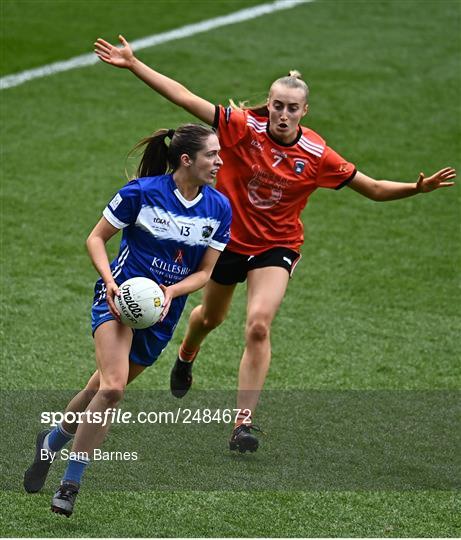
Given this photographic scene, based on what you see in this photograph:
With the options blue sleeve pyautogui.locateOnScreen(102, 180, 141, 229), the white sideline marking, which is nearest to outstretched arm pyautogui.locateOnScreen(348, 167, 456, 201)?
blue sleeve pyautogui.locateOnScreen(102, 180, 141, 229)

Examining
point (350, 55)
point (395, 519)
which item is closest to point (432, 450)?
point (395, 519)

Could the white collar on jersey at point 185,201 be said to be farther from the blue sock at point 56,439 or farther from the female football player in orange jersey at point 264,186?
the blue sock at point 56,439

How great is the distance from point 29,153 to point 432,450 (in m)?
7.44

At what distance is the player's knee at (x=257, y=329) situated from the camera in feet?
25.4

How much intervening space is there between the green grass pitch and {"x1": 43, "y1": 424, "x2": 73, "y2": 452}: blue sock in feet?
0.95

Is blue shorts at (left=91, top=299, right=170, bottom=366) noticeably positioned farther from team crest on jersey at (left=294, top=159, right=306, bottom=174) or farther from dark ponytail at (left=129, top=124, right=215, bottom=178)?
team crest on jersey at (left=294, top=159, right=306, bottom=174)

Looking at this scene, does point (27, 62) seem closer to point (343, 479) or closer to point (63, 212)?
point (63, 212)

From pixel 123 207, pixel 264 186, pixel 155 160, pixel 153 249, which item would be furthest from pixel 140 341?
pixel 264 186

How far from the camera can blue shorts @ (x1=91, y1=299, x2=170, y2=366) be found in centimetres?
665

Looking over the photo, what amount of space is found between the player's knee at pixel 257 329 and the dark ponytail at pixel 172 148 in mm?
1274

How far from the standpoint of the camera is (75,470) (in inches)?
254

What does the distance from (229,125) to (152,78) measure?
0.64 meters

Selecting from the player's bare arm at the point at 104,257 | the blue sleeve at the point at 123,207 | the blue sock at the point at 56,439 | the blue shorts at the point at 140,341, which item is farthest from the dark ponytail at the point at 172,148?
the blue sock at the point at 56,439

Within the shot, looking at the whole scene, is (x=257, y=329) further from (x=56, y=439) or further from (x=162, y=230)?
(x=56, y=439)
